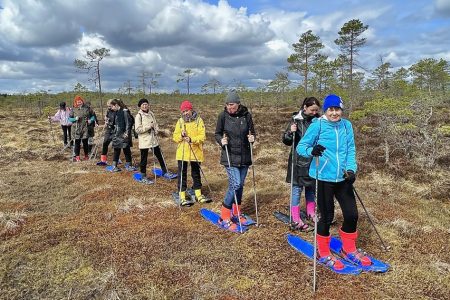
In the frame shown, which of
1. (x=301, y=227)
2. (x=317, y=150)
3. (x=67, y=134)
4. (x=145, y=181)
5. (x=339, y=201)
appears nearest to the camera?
(x=317, y=150)

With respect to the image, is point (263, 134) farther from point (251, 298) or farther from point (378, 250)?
point (251, 298)

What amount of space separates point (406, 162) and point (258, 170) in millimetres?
5511

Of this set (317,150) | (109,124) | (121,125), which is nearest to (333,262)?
(317,150)

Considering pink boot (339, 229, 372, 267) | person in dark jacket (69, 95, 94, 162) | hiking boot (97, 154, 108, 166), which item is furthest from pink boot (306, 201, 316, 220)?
person in dark jacket (69, 95, 94, 162)

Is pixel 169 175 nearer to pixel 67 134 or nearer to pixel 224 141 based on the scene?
pixel 224 141

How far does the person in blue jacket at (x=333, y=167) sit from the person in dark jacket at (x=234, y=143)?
1.71m

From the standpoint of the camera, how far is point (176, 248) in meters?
5.83

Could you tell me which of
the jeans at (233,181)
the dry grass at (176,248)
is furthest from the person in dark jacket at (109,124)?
the jeans at (233,181)

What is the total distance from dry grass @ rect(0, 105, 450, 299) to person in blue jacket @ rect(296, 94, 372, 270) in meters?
0.63

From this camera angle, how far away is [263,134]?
71.4 feet

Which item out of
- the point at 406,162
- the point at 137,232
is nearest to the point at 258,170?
the point at 406,162

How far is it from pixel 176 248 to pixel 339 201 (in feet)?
8.91

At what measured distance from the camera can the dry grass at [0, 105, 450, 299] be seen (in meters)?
4.63

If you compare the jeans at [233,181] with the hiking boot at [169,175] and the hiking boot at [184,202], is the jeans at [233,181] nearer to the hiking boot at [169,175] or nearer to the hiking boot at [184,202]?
the hiking boot at [184,202]
